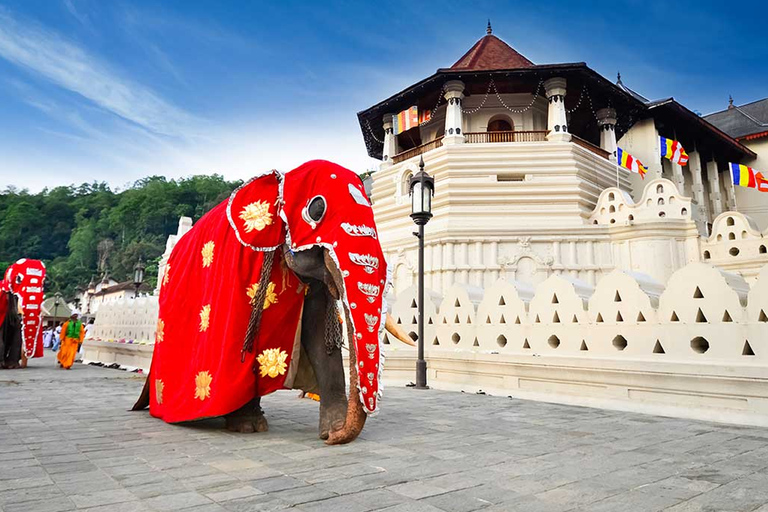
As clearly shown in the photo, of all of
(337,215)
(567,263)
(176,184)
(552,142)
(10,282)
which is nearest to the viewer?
(337,215)

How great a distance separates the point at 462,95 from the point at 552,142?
4.02 m

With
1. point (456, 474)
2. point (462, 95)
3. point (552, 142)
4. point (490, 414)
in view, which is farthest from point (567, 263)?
point (456, 474)

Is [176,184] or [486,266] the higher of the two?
[176,184]

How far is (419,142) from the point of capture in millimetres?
25922

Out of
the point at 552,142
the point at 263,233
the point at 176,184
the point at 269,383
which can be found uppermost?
the point at 176,184

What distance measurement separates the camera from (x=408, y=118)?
71.9ft

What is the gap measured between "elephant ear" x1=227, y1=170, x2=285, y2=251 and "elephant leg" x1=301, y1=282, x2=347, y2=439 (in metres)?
0.58

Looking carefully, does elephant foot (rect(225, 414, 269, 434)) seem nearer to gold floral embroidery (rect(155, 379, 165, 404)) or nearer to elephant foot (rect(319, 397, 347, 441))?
elephant foot (rect(319, 397, 347, 441))

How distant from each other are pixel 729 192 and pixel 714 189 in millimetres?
2043

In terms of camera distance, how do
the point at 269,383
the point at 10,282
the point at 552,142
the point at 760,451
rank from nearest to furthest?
the point at 760,451 → the point at 269,383 → the point at 10,282 → the point at 552,142

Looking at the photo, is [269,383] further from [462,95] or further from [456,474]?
[462,95]

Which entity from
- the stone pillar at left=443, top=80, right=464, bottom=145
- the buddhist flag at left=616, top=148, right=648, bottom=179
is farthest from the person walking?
the buddhist flag at left=616, top=148, right=648, bottom=179

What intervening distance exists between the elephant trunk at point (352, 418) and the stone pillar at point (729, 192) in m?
30.2

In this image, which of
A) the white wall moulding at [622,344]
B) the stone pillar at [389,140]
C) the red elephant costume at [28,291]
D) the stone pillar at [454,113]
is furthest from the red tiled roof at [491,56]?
the red elephant costume at [28,291]
